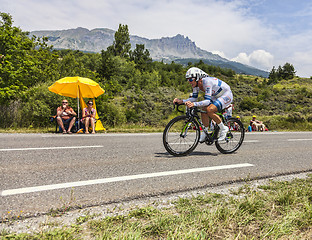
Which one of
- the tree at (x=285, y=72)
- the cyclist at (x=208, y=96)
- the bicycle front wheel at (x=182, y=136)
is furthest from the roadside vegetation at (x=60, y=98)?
the tree at (x=285, y=72)

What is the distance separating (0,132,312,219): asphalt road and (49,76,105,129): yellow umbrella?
5243 mm

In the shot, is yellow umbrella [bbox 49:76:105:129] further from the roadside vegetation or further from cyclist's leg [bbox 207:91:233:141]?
cyclist's leg [bbox 207:91:233:141]

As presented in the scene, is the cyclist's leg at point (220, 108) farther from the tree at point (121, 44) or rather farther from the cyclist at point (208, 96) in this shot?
the tree at point (121, 44)

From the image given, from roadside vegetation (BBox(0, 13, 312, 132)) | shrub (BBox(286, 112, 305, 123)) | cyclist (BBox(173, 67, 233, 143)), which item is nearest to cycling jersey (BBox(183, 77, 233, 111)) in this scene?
cyclist (BBox(173, 67, 233, 143))

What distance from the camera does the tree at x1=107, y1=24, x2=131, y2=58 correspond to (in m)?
64.3

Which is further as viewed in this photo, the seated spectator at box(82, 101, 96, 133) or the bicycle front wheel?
the seated spectator at box(82, 101, 96, 133)

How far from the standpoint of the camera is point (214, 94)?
5121 millimetres

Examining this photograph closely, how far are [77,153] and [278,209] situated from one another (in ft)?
12.9

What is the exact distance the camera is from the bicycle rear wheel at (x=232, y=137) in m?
5.48

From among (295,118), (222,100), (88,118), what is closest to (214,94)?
(222,100)

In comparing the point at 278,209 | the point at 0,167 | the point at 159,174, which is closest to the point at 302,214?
the point at 278,209

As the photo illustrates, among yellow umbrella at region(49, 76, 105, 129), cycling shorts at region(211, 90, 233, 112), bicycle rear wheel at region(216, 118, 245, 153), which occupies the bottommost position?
bicycle rear wheel at region(216, 118, 245, 153)

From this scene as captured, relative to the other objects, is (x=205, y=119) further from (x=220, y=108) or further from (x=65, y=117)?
(x=65, y=117)

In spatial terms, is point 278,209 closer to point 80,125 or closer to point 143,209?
point 143,209
